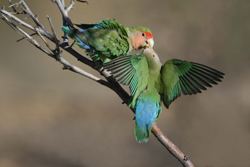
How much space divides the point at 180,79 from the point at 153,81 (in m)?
0.13

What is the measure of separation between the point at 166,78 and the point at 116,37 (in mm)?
452

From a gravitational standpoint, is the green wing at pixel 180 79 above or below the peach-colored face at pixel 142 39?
below

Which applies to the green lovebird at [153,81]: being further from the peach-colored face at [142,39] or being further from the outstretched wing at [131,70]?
the peach-colored face at [142,39]

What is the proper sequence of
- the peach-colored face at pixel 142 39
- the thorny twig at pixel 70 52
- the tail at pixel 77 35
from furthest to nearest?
the peach-colored face at pixel 142 39 < the tail at pixel 77 35 < the thorny twig at pixel 70 52

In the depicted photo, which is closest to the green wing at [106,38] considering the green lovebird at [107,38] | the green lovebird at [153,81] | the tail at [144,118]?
the green lovebird at [107,38]

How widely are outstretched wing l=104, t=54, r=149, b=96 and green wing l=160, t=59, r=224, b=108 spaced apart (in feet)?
0.33

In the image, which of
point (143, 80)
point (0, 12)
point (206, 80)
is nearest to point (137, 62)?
point (143, 80)

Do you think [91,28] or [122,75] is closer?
[122,75]

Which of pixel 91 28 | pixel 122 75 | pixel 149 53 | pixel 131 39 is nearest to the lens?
pixel 122 75

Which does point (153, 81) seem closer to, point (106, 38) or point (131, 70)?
point (131, 70)

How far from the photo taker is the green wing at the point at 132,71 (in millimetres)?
1104

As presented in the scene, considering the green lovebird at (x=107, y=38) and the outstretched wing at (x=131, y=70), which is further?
the green lovebird at (x=107, y=38)

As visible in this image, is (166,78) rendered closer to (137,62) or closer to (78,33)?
(137,62)

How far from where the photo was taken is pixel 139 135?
1132mm
